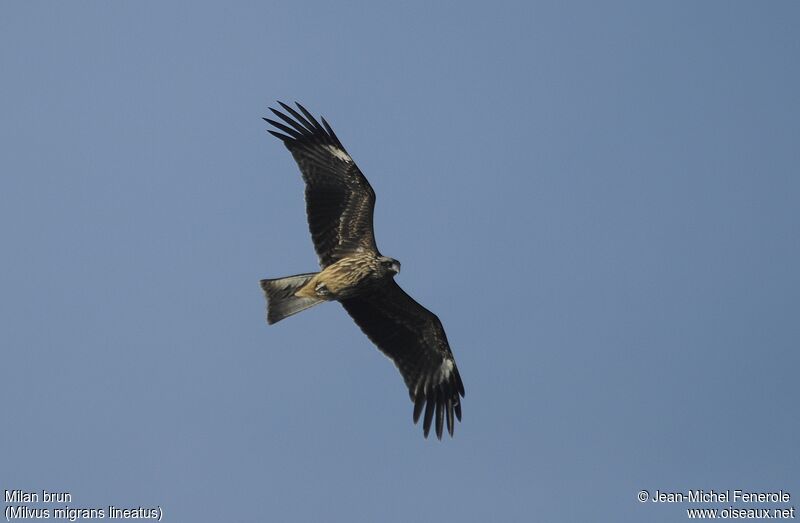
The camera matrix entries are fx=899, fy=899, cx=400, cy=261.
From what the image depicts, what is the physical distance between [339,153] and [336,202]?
89cm

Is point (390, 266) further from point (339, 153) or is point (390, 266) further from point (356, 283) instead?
point (339, 153)

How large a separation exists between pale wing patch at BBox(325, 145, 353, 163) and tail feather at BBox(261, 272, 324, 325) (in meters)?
1.97

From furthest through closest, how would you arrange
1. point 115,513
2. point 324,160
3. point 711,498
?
point 324,160 → point 711,498 → point 115,513

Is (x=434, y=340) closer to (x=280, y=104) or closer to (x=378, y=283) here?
(x=378, y=283)

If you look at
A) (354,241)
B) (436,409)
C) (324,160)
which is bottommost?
(436,409)

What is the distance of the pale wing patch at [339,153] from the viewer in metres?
14.1

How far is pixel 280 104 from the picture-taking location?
1478 centimetres

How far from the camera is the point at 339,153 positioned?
14188 mm

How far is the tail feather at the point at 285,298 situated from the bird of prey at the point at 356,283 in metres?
0.01

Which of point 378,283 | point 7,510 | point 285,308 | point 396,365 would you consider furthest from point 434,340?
point 7,510

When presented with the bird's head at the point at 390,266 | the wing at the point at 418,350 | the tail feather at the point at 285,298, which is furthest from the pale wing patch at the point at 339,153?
the wing at the point at 418,350

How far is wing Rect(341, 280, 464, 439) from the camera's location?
558 inches

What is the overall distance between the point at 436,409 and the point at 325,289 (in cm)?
284

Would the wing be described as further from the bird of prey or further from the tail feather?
the tail feather
